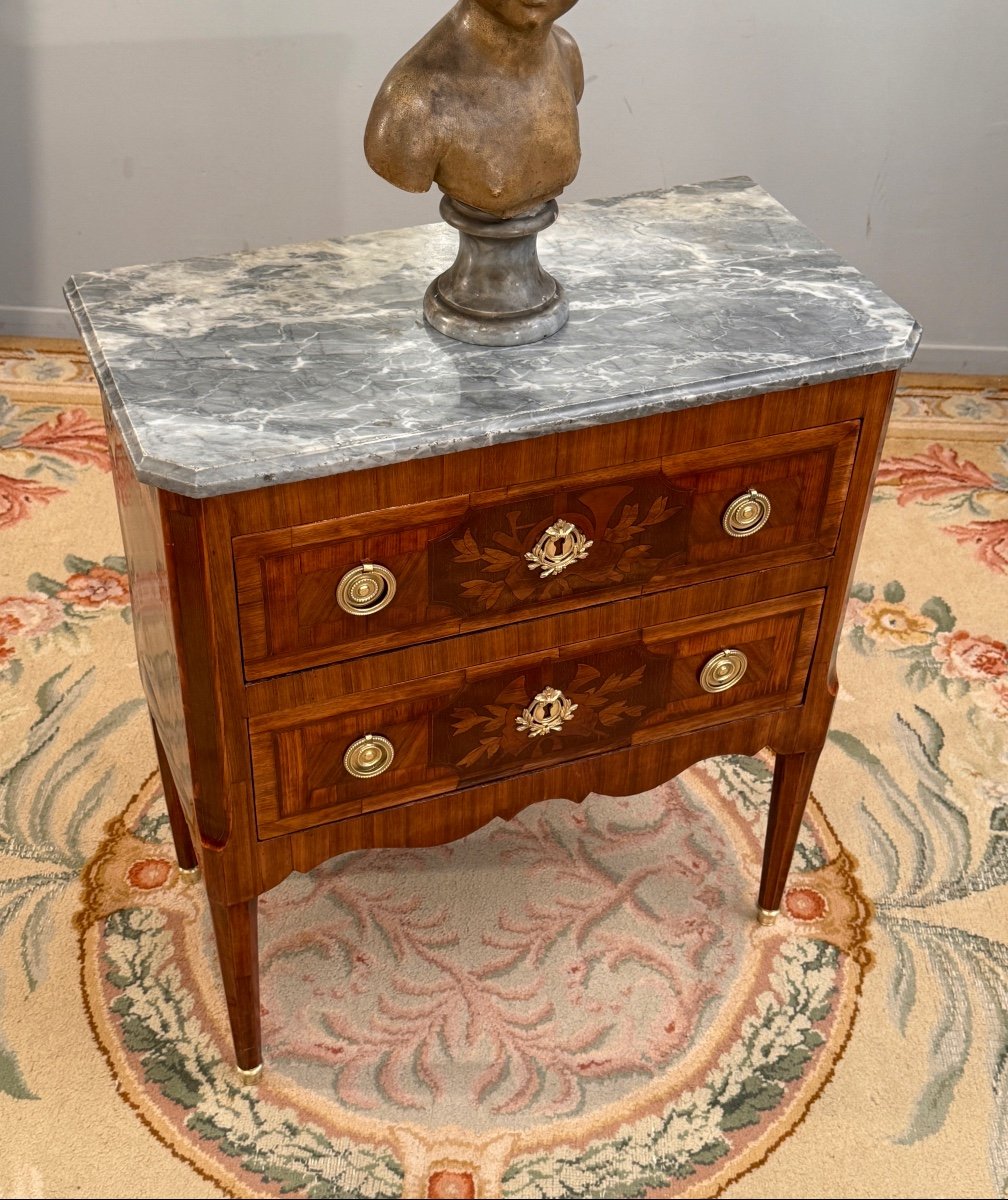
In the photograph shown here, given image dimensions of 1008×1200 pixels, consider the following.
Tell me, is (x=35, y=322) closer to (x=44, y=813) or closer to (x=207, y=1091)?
(x=44, y=813)

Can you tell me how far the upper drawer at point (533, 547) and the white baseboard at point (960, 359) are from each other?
1610 mm

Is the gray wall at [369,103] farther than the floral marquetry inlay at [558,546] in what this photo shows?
Yes

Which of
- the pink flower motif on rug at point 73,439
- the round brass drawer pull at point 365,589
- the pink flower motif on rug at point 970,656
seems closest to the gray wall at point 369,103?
the pink flower motif on rug at point 73,439

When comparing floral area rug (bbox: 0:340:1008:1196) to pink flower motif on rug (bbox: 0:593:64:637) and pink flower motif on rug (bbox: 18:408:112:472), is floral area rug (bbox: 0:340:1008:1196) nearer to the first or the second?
pink flower motif on rug (bbox: 0:593:64:637)

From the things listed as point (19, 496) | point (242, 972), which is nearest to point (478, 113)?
point (242, 972)

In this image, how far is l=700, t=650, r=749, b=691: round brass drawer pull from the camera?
63.3 inches

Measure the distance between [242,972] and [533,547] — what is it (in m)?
0.59

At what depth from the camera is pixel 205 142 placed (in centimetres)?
277

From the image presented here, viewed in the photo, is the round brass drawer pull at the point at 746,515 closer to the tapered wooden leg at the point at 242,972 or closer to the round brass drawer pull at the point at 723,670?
the round brass drawer pull at the point at 723,670

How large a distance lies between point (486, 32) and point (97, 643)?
132cm

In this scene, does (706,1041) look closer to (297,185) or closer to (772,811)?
(772,811)

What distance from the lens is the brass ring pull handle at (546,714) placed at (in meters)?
1.55

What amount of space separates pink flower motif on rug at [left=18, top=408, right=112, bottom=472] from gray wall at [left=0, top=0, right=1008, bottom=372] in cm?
34

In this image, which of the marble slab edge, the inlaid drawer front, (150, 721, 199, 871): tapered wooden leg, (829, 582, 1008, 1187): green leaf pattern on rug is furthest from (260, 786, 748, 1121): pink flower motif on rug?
the marble slab edge
